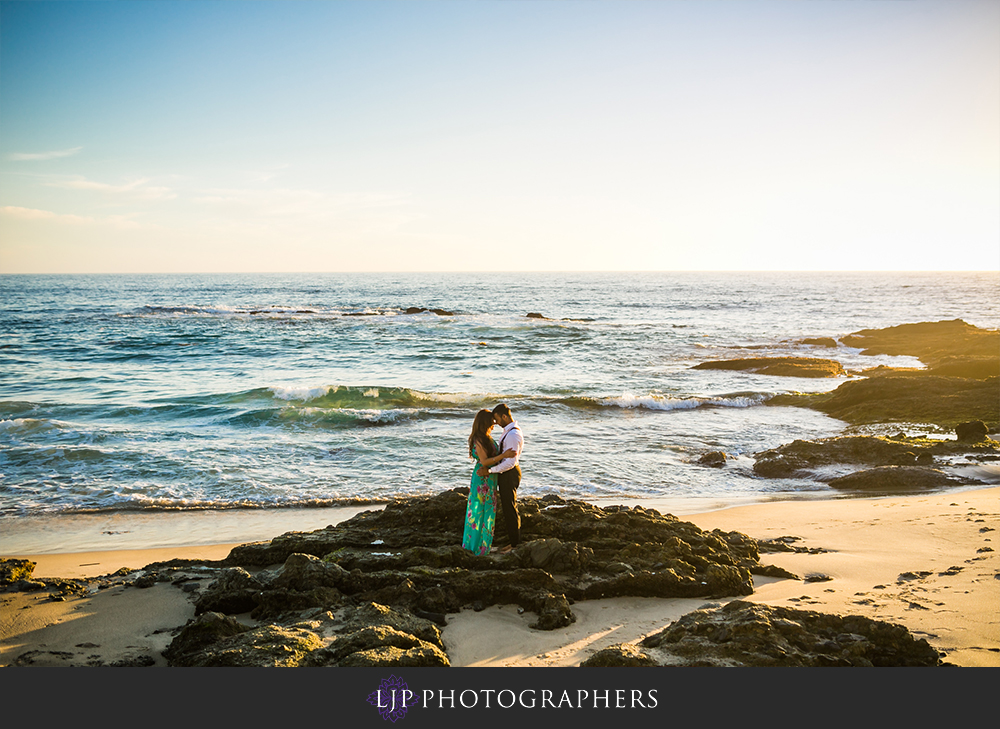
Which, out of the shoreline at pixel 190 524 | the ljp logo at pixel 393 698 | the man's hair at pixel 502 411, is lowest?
the shoreline at pixel 190 524

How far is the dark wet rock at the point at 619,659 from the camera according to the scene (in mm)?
3912

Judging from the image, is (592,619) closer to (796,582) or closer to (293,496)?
(796,582)

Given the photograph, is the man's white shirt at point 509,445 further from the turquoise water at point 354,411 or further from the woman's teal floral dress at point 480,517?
the turquoise water at point 354,411

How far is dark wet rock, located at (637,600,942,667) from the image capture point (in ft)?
12.9

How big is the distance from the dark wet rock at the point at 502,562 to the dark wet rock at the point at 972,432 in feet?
28.1

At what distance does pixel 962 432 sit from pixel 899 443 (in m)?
1.73

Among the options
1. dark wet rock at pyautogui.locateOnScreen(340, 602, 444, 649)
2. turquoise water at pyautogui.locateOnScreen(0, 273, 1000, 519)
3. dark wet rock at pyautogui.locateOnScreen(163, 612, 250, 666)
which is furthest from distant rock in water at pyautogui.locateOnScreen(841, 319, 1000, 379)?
dark wet rock at pyautogui.locateOnScreen(163, 612, 250, 666)

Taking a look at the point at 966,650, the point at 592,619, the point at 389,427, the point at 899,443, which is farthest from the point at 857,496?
the point at 389,427

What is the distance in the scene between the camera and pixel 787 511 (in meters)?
8.72

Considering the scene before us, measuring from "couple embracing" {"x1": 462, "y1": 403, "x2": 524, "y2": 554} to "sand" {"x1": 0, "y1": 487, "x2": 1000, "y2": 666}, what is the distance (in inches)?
37.6

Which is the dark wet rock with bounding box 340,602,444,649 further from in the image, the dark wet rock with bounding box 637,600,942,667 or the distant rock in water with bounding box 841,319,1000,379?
the distant rock in water with bounding box 841,319,1000,379

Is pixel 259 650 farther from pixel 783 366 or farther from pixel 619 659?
pixel 783 366

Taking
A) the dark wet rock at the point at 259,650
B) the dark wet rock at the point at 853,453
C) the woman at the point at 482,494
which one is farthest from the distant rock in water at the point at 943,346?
the dark wet rock at the point at 259,650

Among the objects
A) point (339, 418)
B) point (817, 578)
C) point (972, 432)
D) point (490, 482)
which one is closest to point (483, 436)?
point (490, 482)
